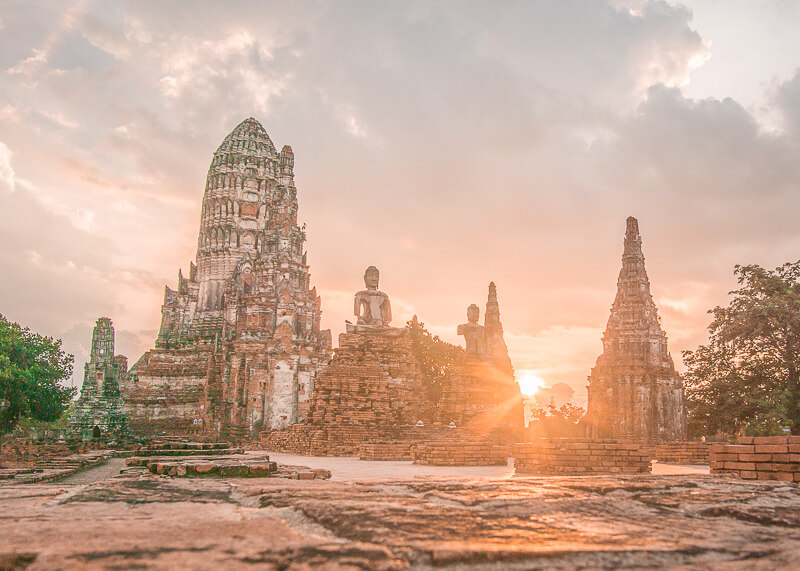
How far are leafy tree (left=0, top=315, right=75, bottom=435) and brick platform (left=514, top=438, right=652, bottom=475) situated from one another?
76.6ft

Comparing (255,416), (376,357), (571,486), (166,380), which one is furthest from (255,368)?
(571,486)

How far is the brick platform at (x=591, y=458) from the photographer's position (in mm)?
8539

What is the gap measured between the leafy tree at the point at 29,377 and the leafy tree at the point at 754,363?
26113 millimetres

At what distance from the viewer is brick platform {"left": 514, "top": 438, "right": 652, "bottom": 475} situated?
8.54 meters

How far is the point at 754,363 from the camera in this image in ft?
71.1

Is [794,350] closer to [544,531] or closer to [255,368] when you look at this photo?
[544,531]

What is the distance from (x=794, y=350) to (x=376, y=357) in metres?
13.4

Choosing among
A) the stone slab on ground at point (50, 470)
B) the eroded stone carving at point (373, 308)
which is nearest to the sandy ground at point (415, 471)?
the stone slab on ground at point (50, 470)

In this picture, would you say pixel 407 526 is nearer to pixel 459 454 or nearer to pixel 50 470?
pixel 459 454

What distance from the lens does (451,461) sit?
11688mm

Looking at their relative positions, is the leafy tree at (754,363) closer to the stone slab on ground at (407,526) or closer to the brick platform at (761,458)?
the brick platform at (761,458)

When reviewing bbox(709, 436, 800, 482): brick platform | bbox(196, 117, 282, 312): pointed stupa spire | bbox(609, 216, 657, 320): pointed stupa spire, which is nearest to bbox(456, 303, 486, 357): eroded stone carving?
bbox(609, 216, 657, 320): pointed stupa spire

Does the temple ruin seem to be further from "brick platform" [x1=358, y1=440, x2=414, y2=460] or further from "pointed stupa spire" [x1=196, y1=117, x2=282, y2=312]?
"pointed stupa spire" [x1=196, y1=117, x2=282, y2=312]

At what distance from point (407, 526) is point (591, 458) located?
655 centimetres
